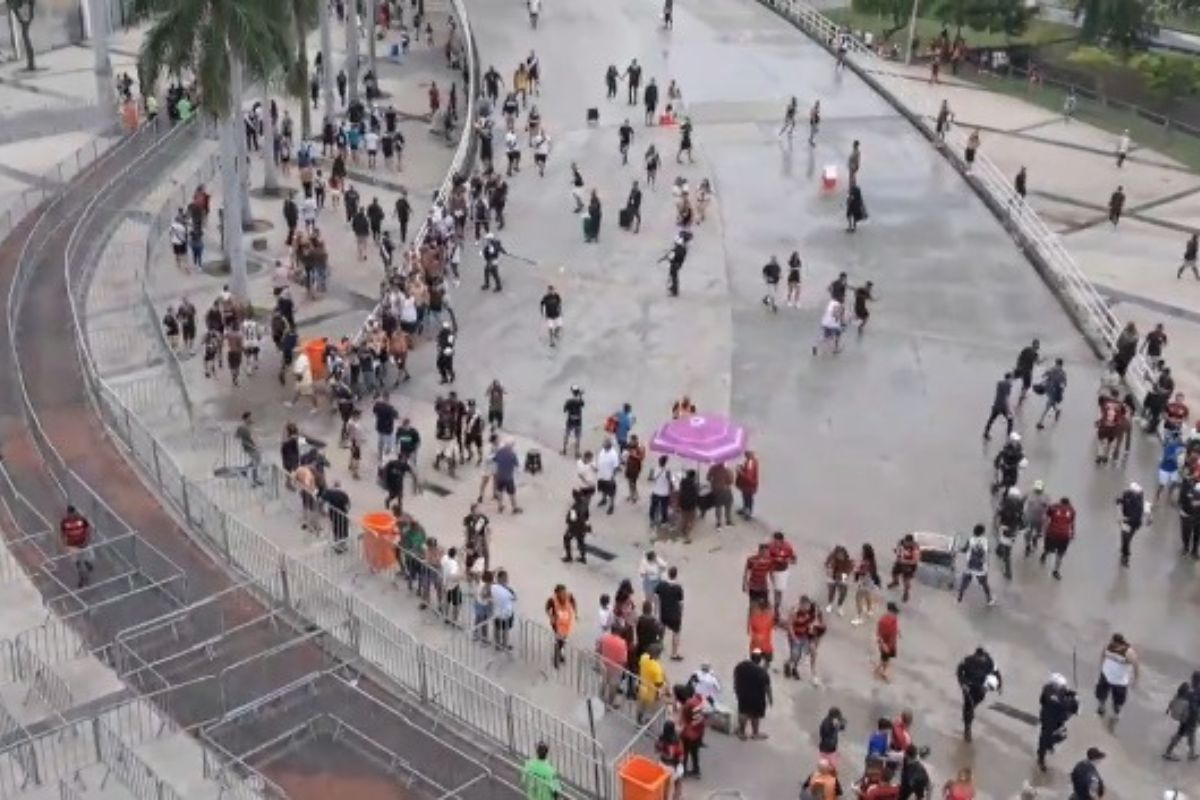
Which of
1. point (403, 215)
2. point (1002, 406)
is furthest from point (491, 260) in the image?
point (1002, 406)

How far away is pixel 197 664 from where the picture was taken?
19688 millimetres

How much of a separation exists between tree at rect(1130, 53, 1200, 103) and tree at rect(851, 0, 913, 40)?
11443 millimetres

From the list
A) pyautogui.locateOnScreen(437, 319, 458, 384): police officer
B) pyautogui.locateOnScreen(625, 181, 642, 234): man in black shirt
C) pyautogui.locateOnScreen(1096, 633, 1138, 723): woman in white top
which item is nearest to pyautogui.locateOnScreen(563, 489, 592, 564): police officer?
pyautogui.locateOnScreen(437, 319, 458, 384): police officer

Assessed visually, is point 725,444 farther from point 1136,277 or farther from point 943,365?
point 1136,277

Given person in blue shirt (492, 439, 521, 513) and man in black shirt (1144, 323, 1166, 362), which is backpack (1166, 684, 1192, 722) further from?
man in black shirt (1144, 323, 1166, 362)

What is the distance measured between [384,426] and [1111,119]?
42375 mm

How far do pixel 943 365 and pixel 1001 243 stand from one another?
837cm

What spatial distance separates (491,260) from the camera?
33812 mm

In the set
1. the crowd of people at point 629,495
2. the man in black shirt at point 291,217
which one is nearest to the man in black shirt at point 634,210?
A: the crowd of people at point 629,495

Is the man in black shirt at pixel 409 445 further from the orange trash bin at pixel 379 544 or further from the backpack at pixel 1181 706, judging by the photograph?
the backpack at pixel 1181 706

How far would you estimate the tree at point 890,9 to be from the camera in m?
69.2

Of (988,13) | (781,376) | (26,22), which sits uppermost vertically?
(26,22)

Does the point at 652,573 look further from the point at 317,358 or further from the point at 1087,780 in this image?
the point at 317,358

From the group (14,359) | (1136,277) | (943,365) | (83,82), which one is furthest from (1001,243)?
(83,82)
